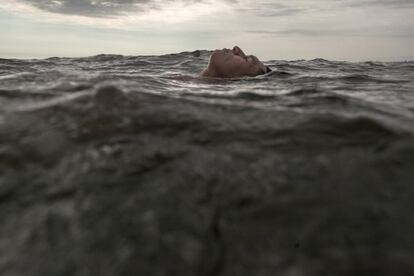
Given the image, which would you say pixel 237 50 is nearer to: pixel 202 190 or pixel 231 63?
pixel 231 63

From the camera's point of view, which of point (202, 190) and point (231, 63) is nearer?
point (202, 190)

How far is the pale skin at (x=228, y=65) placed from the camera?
5.57 m

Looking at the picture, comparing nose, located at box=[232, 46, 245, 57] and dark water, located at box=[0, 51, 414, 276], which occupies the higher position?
nose, located at box=[232, 46, 245, 57]

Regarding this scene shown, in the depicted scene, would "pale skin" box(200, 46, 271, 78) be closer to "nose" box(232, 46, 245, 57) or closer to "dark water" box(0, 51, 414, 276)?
"nose" box(232, 46, 245, 57)

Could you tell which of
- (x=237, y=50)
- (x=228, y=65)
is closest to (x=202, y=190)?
(x=228, y=65)

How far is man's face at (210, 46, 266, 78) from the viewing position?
220 inches

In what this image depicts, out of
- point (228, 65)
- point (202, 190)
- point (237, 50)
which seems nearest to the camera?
point (202, 190)

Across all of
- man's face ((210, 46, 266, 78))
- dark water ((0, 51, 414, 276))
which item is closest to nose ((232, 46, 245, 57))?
man's face ((210, 46, 266, 78))

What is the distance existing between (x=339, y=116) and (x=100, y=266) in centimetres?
200

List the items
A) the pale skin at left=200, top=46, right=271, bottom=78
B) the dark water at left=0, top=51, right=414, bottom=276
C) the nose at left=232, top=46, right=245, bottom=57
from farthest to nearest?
the nose at left=232, top=46, right=245, bottom=57 → the pale skin at left=200, top=46, right=271, bottom=78 → the dark water at left=0, top=51, right=414, bottom=276

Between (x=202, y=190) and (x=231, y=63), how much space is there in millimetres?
4350

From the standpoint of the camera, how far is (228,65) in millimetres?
5664

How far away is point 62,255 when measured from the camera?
1.29 m

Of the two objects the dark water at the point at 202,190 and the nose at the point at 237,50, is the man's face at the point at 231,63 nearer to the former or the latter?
the nose at the point at 237,50
